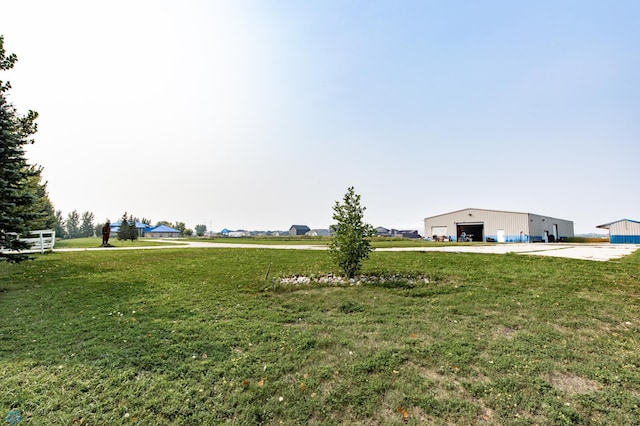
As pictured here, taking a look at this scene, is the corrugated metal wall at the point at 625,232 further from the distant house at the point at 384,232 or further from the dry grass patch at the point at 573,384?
the dry grass patch at the point at 573,384

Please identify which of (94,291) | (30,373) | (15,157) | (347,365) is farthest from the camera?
(15,157)

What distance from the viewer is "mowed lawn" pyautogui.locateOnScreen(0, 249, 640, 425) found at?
332cm

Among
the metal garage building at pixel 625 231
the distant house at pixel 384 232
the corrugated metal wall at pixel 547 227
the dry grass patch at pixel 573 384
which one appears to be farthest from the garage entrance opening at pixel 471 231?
the dry grass patch at pixel 573 384

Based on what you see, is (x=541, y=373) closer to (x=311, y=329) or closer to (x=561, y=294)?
(x=311, y=329)


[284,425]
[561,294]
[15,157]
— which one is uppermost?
[15,157]

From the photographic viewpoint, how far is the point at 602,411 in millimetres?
3268

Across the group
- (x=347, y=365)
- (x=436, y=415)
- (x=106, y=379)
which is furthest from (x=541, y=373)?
(x=106, y=379)

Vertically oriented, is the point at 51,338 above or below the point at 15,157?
below

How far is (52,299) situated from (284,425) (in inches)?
295

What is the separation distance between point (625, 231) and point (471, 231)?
17846 millimetres

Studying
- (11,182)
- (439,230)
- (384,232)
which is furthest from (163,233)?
(11,182)

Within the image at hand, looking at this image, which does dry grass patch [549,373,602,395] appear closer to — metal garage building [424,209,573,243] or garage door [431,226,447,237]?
metal garage building [424,209,573,243]

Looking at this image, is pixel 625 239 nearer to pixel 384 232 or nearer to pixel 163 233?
pixel 384 232

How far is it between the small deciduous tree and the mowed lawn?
1.12 metres
